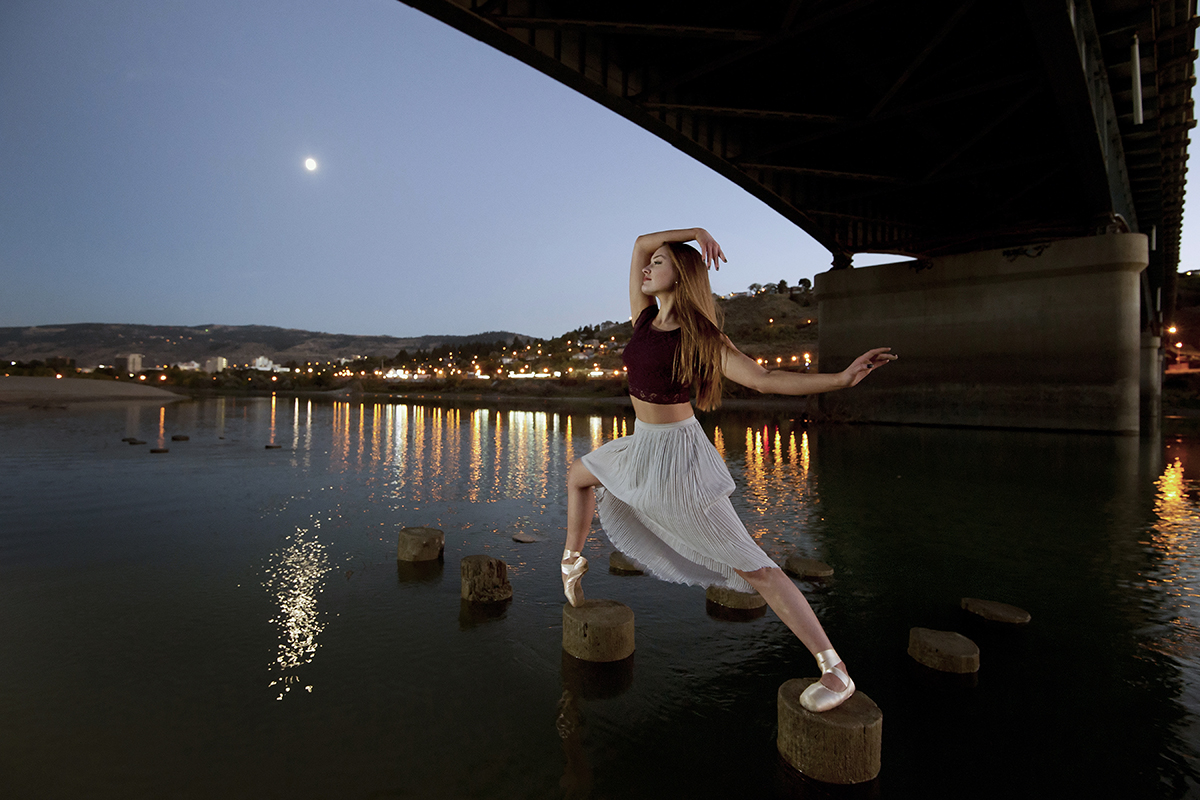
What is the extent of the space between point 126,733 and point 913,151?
26.3 meters

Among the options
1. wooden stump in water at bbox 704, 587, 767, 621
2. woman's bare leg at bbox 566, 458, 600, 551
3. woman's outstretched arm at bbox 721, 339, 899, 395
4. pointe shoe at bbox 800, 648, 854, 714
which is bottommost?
Result: wooden stump in water at bbox 704, 587, 767, 621

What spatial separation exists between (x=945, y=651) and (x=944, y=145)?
22558 millimetres

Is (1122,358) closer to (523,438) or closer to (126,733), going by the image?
(523,438)

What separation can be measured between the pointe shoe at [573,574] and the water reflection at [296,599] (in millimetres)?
1533

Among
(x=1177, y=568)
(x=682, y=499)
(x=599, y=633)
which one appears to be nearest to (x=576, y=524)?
(x=599, y=633)

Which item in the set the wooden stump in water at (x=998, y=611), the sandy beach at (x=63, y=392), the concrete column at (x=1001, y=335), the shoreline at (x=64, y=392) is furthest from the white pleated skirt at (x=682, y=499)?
the sandy beach at (x=63, y=392)

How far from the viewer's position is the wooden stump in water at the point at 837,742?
270cm

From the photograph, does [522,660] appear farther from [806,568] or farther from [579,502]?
[806,568]

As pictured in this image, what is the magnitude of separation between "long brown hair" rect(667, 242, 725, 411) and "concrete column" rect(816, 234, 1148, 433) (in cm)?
2602

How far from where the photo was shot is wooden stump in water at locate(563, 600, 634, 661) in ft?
12.5

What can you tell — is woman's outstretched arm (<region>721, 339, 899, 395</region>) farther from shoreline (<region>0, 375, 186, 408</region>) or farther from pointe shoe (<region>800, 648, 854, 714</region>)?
shoreline (<region>0, 375, 186, 408</region>)

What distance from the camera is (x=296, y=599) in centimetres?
495

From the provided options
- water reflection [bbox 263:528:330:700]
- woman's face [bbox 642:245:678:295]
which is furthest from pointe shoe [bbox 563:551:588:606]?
woman's face [bbox 642:245:678:295]

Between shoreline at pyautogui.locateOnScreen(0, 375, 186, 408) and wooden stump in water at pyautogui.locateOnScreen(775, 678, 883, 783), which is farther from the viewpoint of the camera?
shoreline at pyautogui.locateOnScreen(0, 375, 186, 408)
